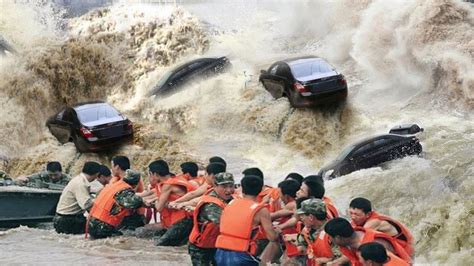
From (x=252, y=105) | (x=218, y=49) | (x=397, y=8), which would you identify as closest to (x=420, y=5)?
(x=397, y=8)

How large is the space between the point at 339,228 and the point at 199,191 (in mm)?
3636

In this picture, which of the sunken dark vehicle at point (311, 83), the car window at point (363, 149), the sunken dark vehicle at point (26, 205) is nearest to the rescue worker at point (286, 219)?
the sunken dark vehicle at point (26, 205)

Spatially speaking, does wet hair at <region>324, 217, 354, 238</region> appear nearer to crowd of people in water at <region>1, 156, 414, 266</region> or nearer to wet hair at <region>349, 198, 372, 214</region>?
crowd of people in water at <region>1, 156, 414, 266</region>

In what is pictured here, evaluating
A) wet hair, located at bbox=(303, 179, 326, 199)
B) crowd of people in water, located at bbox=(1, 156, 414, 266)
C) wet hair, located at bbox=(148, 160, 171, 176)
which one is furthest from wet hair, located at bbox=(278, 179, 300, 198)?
wet hair, located at bbox=(148, 160, 171, 176)

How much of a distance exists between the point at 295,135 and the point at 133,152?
3556 mm

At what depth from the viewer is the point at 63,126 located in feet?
68.3

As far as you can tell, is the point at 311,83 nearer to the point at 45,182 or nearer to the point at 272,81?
the point at 272,81

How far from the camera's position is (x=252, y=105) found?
2219 centimetres

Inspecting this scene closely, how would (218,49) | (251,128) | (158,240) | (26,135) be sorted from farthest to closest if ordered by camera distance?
(218,49) → (26,135) → (251,128) → (158,240)

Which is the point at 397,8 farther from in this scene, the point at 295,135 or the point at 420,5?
the point at 295,135

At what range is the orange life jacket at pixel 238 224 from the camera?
317 inches

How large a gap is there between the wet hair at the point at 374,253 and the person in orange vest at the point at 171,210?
15.5ft

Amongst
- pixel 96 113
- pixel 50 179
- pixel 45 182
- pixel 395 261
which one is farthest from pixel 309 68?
pixel 395 261

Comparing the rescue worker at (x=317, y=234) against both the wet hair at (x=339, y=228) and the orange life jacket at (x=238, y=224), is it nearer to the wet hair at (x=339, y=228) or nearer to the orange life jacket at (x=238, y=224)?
the orange life jacket at (x=238, y=224)
